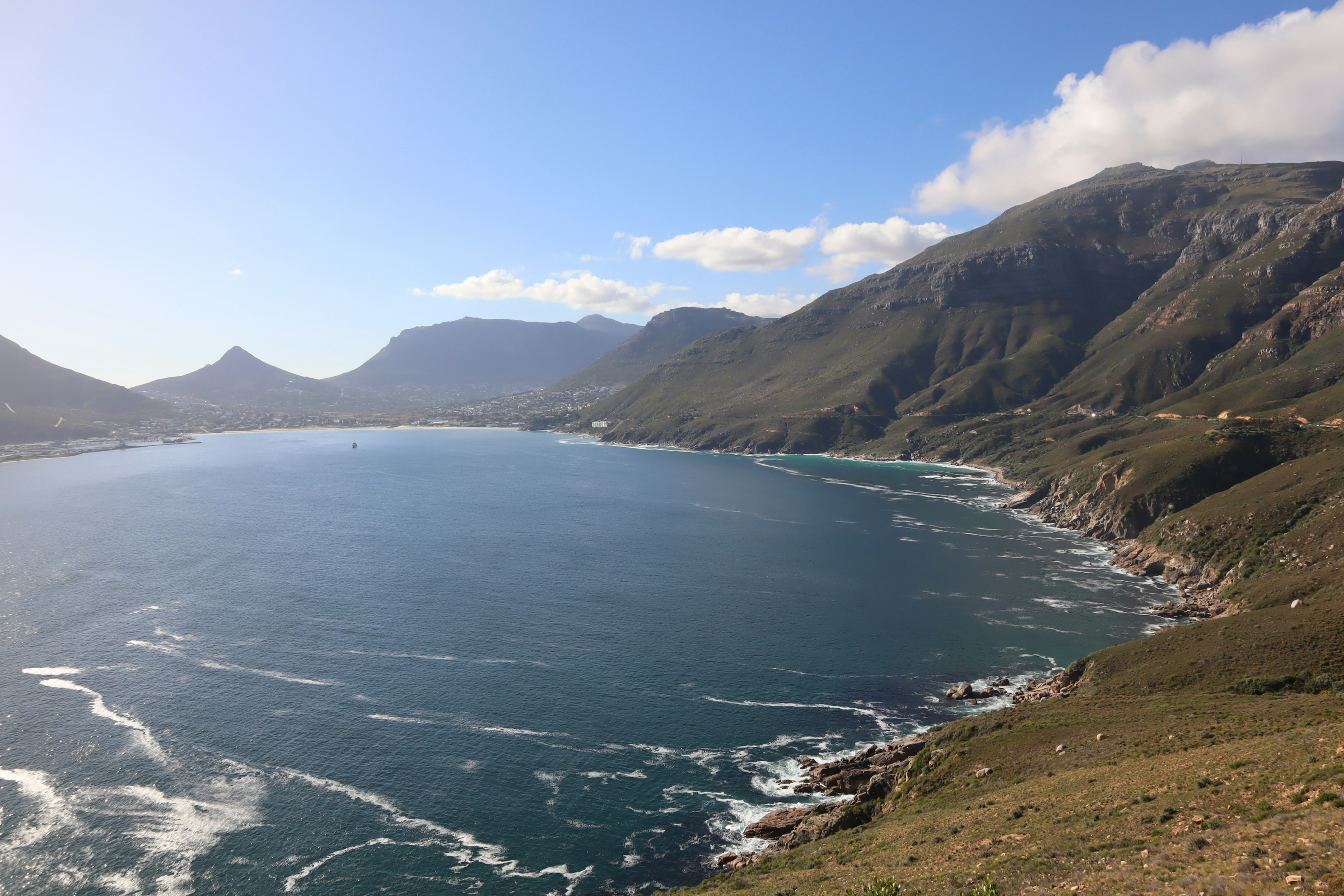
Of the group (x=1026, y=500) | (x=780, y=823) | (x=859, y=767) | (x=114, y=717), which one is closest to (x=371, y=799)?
(x=780, y=823)

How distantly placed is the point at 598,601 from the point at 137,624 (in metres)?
69.1

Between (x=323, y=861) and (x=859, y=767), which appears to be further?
(x=859, y=767)

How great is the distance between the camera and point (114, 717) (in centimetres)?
7156

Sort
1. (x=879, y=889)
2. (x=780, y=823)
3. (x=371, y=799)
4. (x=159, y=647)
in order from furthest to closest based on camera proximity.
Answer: (x=159, y=647) → (x=371, y=799) → (x=780, y=823) → (x=879, y=889)

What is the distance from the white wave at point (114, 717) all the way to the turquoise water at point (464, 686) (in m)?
0.41

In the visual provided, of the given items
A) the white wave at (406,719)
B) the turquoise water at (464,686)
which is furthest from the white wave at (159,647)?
the white wave at (406,719)

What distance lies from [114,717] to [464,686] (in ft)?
121

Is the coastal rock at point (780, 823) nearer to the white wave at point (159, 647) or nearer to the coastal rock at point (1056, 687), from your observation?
the coastal rock at point (1056, 687)

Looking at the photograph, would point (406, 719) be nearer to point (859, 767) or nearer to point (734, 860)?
point (734, 860)

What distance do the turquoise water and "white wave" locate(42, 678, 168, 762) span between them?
0.41 meters

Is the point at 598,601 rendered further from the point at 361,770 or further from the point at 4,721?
the point at 4,721

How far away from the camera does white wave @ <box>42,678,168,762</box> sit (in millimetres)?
65688

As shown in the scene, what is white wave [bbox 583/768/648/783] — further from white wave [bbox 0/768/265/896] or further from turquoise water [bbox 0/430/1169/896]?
white wave [bbox 0/768/265/896]

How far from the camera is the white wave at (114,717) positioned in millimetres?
65688
